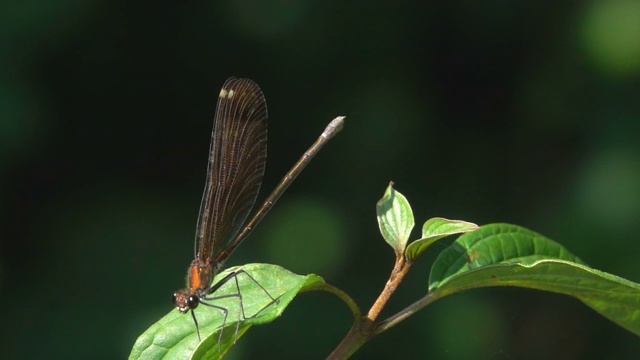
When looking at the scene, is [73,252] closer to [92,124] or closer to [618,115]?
[92,124]

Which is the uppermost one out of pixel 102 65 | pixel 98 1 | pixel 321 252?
pixel 98 1

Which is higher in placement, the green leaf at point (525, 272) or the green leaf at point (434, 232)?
the green leaf at point (434, 232)

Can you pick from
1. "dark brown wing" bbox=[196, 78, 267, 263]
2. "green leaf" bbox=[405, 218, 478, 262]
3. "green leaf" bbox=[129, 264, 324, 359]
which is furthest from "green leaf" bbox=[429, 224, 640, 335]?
"dark brown wing" bbox=[196, 78, 267, 263]

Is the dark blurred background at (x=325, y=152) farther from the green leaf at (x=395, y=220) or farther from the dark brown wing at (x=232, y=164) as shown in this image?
the green leaf at (x=395, y=220)

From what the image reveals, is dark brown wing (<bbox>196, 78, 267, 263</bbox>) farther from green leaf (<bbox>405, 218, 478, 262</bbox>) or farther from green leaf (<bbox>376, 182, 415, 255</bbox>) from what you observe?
green leaf (<bbox>405, 218, 478, 262</bbox>)

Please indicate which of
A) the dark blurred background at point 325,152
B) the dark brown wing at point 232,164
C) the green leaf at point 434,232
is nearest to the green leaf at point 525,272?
the green leaf at point 434,232

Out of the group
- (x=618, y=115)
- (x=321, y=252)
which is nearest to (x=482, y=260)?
(x=321, y=252)

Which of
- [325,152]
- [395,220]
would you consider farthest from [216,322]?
[325,152]
